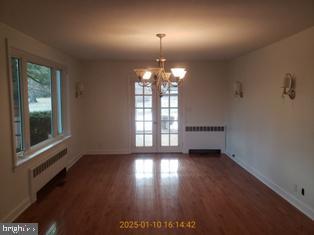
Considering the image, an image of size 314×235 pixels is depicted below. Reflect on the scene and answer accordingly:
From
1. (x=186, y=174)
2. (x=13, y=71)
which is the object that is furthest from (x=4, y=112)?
(x=186, y=174)

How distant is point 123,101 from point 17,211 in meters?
3.90

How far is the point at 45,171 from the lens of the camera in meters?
4.38

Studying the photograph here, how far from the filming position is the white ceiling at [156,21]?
2.48 m

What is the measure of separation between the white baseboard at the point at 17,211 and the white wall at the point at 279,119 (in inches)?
145

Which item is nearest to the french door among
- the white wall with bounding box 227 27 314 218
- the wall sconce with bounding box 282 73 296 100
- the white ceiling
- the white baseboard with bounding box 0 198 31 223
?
the white wall with bounding box 227 27 314 218

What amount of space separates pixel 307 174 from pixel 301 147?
0.36 m

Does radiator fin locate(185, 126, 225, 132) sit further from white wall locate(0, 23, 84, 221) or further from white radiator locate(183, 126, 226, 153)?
white wall locate(0, 23, 84, 221)

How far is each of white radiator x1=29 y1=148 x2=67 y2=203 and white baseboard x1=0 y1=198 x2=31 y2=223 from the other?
149mm

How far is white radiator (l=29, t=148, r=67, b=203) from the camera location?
3.95 m

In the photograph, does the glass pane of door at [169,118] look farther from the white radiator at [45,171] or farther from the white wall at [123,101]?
the white radiator at [45,171]

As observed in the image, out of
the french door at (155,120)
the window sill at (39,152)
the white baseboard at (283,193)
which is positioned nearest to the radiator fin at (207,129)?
the french door at (155,120)

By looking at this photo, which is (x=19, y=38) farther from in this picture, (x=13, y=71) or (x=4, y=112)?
(x=4, y=112)

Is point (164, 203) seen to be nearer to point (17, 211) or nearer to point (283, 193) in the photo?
point (283, 193)

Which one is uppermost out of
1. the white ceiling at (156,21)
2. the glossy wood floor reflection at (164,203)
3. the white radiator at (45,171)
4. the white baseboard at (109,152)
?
the white ceiling at (156,21)
